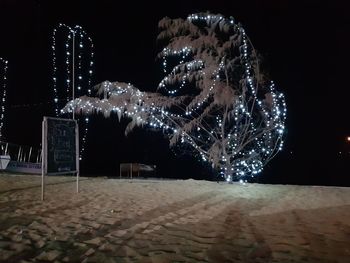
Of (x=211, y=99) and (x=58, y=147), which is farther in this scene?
(x=211, y=99)

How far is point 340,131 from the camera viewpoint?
4797cm

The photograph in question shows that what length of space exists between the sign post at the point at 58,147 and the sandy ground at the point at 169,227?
0.58 m

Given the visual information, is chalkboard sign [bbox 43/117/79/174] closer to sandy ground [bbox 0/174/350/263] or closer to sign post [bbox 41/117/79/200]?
sign post [bbox 41/117/79/200]

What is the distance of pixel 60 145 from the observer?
9086 mm

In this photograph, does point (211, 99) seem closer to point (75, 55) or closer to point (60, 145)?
point (75, 55)

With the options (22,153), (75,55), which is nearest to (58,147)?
(75,55)

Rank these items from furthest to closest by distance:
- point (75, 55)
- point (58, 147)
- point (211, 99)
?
point (75, 55), point (211, 99), point (58, 147)

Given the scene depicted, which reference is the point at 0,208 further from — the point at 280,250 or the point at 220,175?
the point at 220,175

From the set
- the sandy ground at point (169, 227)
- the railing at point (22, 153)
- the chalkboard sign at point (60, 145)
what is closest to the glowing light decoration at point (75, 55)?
the chalkboard sign at point (60, 145)

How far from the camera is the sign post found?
8641 mm

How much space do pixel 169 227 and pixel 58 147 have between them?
12.6ft

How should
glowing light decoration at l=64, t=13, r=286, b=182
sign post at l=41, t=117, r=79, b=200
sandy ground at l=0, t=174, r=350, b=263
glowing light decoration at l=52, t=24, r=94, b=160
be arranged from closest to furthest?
sandy ground at l=0, t=174, r=350, b=263 → sign post at l=41, t=117, r=79, b=200 → glowing light decoration at l=52, t=24, r=94, b=160 → glowing light decoration at l=64, t=13, r=286, b=182

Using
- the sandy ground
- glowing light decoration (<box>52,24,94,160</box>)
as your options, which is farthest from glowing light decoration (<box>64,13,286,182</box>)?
the sandy ground

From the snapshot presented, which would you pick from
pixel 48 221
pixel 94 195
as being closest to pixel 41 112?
pixel 94 195
